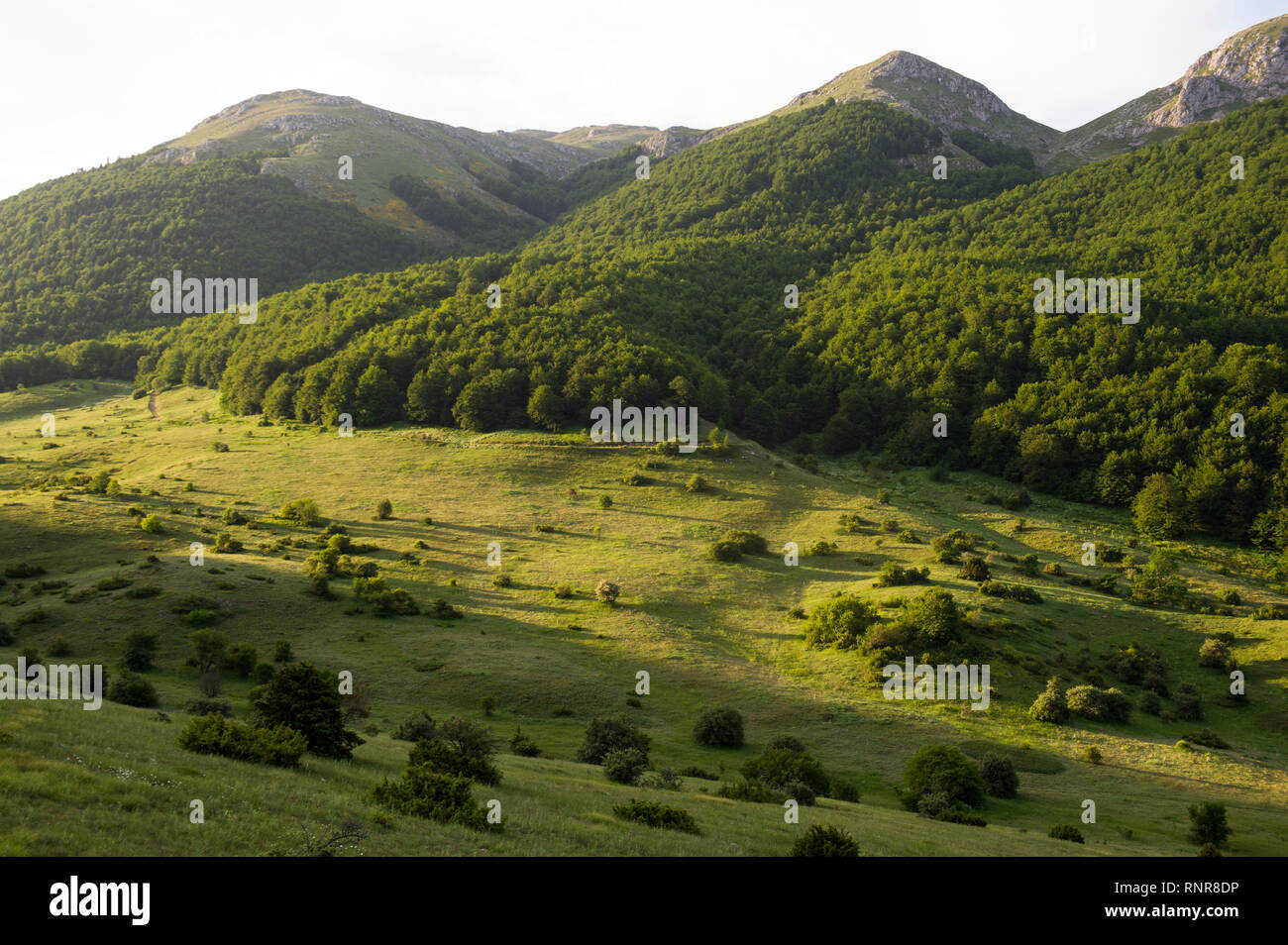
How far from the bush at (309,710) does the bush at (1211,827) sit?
29.6 metres

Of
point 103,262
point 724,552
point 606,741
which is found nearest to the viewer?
point 606,741

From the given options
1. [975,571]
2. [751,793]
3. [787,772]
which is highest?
[975,571]

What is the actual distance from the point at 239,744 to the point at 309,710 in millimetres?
2935

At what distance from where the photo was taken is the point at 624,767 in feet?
86.0

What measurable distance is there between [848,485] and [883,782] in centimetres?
6340

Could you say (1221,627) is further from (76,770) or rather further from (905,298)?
(905,298)

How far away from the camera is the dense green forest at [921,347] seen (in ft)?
321

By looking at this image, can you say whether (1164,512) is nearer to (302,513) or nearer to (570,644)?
(570,644)

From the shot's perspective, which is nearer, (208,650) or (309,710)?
(309,710)

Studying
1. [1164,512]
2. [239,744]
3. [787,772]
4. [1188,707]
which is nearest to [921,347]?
[1164,512]

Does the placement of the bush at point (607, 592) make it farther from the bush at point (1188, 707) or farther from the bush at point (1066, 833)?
the bush at point (1188, 707)

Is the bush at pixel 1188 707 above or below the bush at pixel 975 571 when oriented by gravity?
below

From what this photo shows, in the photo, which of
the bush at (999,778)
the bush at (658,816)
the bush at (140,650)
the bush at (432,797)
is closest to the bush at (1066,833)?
the bush at (999,778)

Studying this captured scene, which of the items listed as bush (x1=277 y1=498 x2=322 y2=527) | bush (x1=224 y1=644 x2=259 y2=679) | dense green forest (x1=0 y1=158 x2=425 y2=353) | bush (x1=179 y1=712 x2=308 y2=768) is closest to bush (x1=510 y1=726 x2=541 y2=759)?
bush (x1=179 y1=712 x2=308 y2=768)
